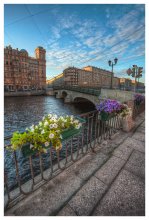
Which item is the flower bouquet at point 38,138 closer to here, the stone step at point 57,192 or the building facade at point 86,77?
the stone step at point 57,192

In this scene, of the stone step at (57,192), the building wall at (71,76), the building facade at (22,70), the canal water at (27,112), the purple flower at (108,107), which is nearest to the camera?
the stone step at (57,192)

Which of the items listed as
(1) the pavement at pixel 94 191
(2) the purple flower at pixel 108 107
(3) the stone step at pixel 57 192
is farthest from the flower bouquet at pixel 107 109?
(3) the stone step at pixel 57 192

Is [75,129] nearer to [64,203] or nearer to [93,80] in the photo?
[64,203]

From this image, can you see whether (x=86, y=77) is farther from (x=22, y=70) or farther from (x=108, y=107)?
(x=108, y=107)

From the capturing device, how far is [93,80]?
80.1 m

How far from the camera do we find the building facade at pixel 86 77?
72000 mm

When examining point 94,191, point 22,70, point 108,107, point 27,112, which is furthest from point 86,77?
point 94,191

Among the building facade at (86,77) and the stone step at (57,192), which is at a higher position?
the building facade at (86,77)

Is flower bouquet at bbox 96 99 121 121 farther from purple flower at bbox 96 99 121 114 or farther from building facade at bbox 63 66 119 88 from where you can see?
building facade at bbox 63 66 119 88

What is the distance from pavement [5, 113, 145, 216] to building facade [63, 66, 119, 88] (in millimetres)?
64821

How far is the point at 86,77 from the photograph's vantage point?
253 feet

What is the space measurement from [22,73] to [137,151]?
2290 inches

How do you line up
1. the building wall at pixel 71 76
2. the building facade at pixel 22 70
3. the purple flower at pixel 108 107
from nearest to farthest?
the purple flower at pixel 108 107 < the building facade at pixel 22 70 < the building wall at pixel 71 76

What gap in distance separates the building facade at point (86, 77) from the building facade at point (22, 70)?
1674 cm
